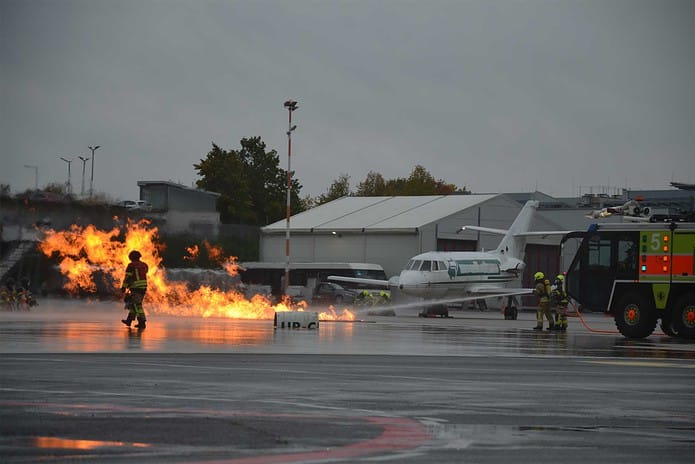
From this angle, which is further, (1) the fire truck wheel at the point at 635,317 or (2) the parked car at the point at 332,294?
(2) the parked car at the point at 332,294

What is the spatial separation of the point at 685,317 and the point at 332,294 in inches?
1535

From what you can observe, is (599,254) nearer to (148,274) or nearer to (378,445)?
(148,274)

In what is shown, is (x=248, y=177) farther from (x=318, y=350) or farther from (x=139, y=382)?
(x=139, y=382)

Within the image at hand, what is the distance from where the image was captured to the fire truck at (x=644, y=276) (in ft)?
94.7

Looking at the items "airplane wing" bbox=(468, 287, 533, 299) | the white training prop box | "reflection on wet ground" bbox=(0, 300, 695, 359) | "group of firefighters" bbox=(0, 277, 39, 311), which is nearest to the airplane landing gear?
"airplane wing" bbox=(468, 287, 533, 299)

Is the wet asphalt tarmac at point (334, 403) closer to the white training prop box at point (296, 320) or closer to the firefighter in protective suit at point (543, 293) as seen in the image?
the white training prop box at point (296, 320)

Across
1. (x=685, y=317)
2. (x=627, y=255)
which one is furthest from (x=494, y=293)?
(x=685, y=317)

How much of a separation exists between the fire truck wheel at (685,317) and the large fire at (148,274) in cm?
1402

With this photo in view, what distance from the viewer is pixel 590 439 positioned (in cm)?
948

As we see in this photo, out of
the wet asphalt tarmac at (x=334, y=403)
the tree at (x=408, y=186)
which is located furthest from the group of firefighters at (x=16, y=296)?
the tree at (x=408, y=186)

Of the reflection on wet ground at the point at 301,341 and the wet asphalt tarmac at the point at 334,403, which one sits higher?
the reflection on wet ground at the point at 301,341

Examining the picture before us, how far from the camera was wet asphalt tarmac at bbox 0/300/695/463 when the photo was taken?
8.68 metres

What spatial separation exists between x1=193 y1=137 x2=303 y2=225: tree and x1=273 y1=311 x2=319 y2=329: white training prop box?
184ft

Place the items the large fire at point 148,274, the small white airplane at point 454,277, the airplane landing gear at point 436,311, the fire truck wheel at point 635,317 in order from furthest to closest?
the small white airplane at point 454,277, the airplane landing gear at point 436,311, the large fire at point 148,274, the fire truck wheel at point 635,317
